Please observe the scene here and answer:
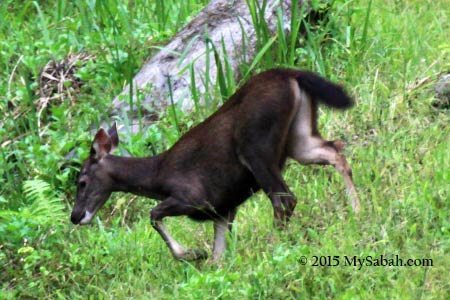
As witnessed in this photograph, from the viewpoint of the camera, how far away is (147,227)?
8.23m

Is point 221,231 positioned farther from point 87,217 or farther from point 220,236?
point 87,217

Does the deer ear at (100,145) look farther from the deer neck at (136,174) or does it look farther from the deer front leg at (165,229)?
the deer front leg at (165,229)

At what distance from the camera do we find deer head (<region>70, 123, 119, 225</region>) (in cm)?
793

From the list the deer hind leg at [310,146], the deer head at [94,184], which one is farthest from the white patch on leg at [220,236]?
the deer head at [94,184]

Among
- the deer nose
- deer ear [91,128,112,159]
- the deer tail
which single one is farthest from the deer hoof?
the deer tail

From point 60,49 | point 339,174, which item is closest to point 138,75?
point 60,49

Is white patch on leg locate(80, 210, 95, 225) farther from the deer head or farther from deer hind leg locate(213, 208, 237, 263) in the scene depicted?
deer hind leg locate(213, 208, 237, 263)

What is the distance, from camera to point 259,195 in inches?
323

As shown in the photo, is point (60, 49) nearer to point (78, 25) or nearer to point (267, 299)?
point (78, 25)

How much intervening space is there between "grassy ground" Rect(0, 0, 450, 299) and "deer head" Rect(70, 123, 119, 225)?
18cm

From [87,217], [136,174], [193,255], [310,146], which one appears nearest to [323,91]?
[310,146]

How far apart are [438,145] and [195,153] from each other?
175 centimetres

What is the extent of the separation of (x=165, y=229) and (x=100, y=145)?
0.90 meters

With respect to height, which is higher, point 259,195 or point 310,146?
point 310,146
